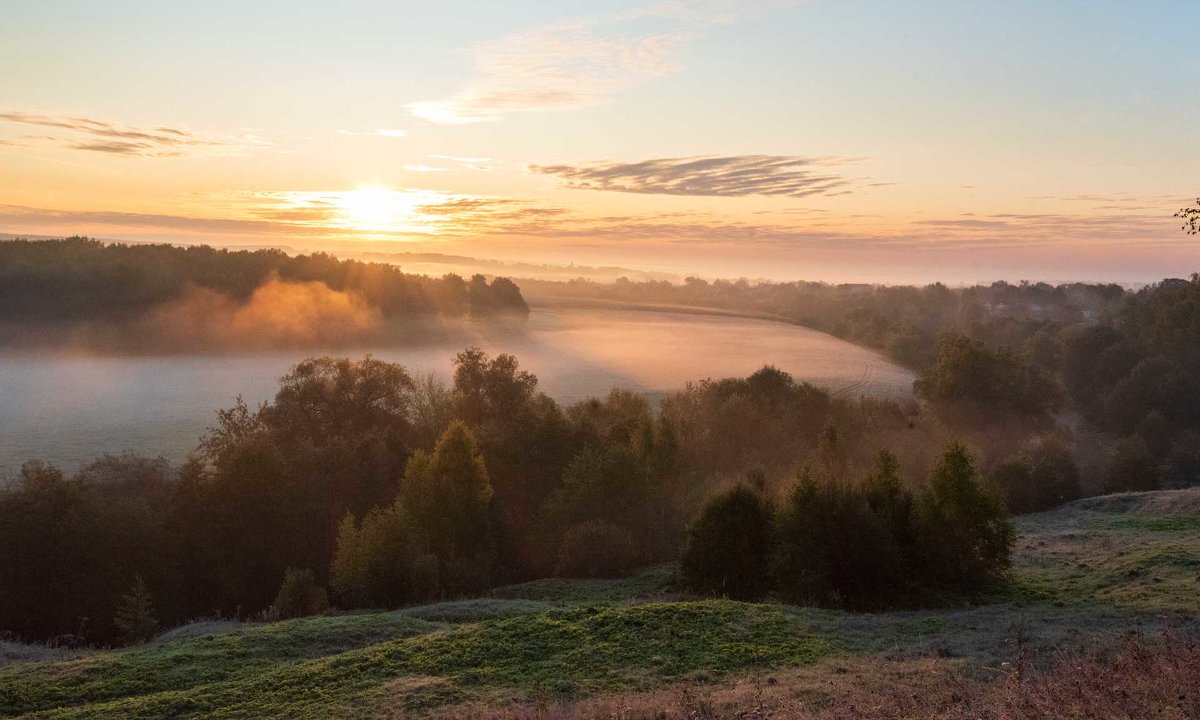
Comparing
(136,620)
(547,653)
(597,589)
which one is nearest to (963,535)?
(597,589)

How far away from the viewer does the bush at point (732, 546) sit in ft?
95.0

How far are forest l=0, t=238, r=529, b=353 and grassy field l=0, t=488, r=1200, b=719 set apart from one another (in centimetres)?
7651

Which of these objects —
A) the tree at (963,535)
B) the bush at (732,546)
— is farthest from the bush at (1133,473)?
the bush at (732,546)

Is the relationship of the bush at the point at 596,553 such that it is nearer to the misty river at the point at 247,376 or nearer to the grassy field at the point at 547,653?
the grassy field at the point at 547,653

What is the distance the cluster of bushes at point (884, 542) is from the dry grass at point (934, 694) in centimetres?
1022

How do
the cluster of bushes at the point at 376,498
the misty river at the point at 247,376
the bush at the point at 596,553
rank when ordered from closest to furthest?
the cluster of bushes at the point at 376,498 → the bush at the point at 596,553 → the misty river at the point at 247,376

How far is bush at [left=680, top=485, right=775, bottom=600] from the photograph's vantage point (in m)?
29.0

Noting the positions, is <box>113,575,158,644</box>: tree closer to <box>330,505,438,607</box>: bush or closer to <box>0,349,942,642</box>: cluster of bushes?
<box>0,349,942,642</box>: cluster of bushes

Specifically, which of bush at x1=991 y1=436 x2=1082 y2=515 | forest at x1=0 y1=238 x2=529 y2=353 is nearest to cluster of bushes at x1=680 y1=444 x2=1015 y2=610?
bush at x1=991 y1=436 x2=1082 y2=515

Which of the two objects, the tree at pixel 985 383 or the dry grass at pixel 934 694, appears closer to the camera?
the dry grass at pixel 934 694

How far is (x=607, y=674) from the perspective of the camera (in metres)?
16.2

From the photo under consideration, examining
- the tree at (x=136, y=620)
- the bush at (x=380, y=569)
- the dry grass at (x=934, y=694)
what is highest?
the dry grass at (x=934, y=694)

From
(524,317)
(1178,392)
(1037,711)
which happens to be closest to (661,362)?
(524,317)

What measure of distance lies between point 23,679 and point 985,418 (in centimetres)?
6435
